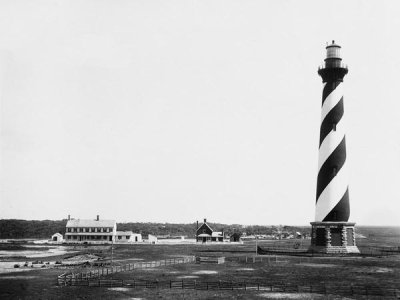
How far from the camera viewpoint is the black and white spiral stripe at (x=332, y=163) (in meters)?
57.1

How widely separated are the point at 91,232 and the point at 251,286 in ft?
253

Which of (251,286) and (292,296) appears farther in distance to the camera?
(251,286)

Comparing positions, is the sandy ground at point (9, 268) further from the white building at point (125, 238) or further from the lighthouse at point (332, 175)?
the white building at point (125, 238)

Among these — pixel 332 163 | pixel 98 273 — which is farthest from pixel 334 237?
pixel 98 273

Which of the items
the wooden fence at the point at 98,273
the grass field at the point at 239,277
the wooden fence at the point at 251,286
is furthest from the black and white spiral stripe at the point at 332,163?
the wooden fence at the point at 251,286

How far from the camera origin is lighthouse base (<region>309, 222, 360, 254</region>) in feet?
186

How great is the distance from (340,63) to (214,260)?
26.6m

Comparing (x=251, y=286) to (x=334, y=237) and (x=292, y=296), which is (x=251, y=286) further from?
(x=334, y=237)

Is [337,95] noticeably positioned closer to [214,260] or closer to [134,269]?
[214,260]

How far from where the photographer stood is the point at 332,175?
57469mm

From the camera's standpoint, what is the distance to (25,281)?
38406 millimetres

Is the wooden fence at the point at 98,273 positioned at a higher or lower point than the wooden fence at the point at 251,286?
higher

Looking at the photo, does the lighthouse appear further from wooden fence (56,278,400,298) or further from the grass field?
wooden fence (56,278,400,298)

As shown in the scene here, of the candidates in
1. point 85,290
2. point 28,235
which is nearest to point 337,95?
point 85,290
